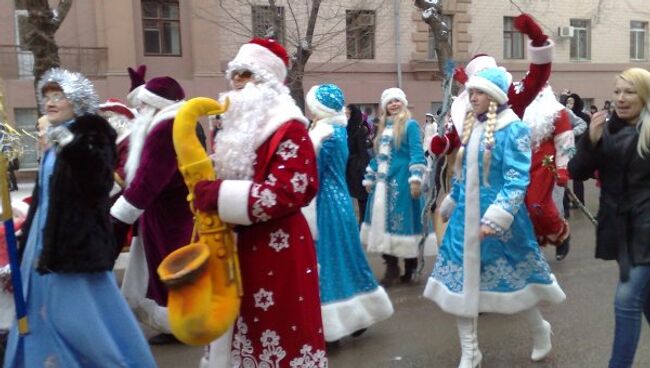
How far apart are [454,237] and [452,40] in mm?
21189

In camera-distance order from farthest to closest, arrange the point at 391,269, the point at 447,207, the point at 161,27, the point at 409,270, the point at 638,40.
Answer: the point at 638,40 → the point at 161,27 → the point at 391,269 → the point at 409,270 → the point at 447,207

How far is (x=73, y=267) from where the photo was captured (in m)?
3.40

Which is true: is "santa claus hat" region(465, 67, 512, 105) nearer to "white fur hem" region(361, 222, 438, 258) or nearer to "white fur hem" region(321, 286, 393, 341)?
"white fur hem" region(321, 286, 393, 341)

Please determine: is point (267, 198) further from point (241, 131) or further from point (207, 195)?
point (241, 131)

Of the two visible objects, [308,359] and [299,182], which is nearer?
[299,182]

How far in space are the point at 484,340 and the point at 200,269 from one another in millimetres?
3124

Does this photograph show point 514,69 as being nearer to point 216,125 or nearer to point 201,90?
point 201,90

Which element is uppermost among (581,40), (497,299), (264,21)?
(581,40)

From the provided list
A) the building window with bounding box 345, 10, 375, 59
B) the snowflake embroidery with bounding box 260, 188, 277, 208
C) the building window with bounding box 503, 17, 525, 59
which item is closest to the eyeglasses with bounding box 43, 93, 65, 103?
the snowflake embroidery with bounding box 260, 188, 277, 208

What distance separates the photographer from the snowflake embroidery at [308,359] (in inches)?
124

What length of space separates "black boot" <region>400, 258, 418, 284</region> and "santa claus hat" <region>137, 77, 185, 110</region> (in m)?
3.11

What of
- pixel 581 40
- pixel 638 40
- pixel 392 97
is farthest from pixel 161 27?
pixel 638 40

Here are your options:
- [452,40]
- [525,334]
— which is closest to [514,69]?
[452,40]

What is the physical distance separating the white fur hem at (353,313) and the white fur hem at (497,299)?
2.09ft
